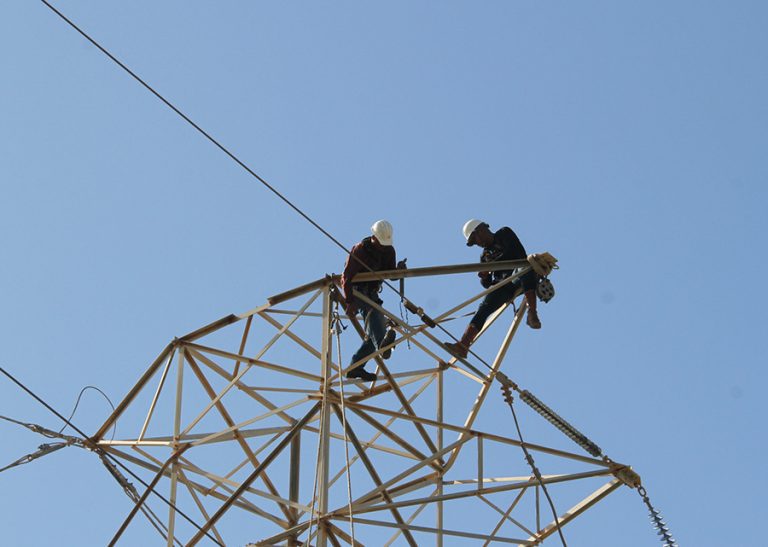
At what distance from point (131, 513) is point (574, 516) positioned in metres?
5.77

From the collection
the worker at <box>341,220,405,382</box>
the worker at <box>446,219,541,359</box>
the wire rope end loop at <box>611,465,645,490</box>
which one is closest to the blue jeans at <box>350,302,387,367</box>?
the worker at <box>341,220,405,382</box>

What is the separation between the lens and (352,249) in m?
21.2

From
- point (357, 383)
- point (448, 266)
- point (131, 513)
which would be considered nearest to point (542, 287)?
point (448, 266)

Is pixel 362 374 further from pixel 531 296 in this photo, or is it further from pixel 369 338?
pixel 531 296

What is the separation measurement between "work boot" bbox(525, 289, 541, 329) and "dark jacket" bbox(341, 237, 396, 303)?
1.94 m

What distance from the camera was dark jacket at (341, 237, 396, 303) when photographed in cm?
2028

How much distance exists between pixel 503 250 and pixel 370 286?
255cm

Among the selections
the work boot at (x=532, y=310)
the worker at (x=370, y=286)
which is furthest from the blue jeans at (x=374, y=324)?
the work boot at (x=532, y=310)

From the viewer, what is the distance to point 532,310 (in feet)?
69.6

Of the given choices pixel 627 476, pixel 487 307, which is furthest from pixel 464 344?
pixel 627 476

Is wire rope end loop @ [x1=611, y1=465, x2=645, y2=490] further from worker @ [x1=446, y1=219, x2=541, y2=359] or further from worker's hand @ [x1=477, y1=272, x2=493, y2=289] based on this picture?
worker's hand @ [x1=477, y1=272, x2=493, y2=289]

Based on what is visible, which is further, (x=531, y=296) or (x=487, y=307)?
(x=487, y=307)

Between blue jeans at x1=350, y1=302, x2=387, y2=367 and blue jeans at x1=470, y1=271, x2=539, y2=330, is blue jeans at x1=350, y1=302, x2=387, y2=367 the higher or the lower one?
the lower one

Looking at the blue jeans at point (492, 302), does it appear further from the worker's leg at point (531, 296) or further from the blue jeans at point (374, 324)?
the blue jeans at point (374, 324)
